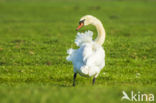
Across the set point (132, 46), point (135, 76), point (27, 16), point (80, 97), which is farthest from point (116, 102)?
point (27, 16)

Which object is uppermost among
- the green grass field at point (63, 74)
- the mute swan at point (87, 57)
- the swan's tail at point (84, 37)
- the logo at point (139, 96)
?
the swan's tail at point (84, 37)

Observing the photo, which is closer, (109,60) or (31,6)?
(109,60)

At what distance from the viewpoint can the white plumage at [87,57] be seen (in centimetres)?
989

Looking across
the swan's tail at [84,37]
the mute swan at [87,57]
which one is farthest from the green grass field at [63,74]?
the swan's tail at [84,37]

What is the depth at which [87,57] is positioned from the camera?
1002 cm

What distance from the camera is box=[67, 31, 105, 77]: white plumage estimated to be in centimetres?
989

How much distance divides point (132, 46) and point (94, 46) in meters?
8.97

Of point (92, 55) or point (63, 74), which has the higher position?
point (92, 55)

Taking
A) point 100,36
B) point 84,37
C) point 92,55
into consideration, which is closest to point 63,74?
point 100,36

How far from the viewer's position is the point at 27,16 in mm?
44625

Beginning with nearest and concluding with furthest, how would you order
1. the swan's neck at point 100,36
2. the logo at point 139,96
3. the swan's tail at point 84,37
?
the logo at point 139,96 < the swan's tail at point 84,37 < the swan's neck at point 100,36

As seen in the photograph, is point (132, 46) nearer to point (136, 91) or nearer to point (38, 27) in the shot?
point (136, 91)

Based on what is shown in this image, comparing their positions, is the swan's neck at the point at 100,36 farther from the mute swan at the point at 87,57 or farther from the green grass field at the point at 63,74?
the green grass field at the point at 63,74

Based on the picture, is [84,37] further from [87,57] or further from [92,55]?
[87,57]
